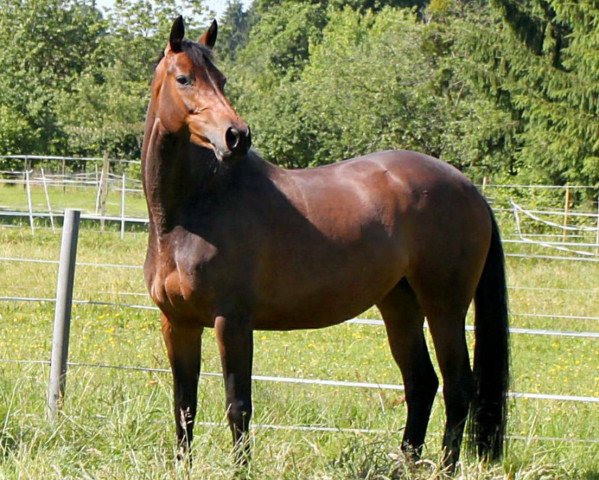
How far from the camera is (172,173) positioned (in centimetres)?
414

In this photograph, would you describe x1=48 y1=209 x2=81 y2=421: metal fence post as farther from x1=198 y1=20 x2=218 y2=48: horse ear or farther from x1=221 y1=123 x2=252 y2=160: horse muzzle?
x1=221 y1=123 x2=252 y2=160: horse muzzle

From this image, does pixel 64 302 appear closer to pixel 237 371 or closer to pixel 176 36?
pixel 237 371

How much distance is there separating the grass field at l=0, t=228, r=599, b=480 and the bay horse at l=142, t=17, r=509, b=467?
0.23 metres

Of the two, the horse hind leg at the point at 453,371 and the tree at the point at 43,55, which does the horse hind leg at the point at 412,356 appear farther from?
the tree at the point at 43,55

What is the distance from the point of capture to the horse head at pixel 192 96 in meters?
3.79

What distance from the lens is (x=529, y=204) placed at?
71.7 ft

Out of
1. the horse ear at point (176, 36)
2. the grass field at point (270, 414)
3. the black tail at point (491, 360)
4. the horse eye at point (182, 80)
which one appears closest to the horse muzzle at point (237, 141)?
the horse eye at point (182, 80)

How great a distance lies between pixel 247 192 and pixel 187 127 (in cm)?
40

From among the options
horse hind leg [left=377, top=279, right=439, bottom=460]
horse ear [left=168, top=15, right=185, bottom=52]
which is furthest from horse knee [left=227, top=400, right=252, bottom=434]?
horse ear [left=168, top=15, right=185, bottom=52]

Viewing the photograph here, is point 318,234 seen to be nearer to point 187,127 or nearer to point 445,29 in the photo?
point 187,127

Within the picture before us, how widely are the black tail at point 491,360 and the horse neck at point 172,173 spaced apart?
1548 mm

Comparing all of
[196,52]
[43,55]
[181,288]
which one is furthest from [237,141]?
[43,55]

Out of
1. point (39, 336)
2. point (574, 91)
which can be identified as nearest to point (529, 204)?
point (574, 91)

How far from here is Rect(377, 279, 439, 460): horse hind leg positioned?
484cm
